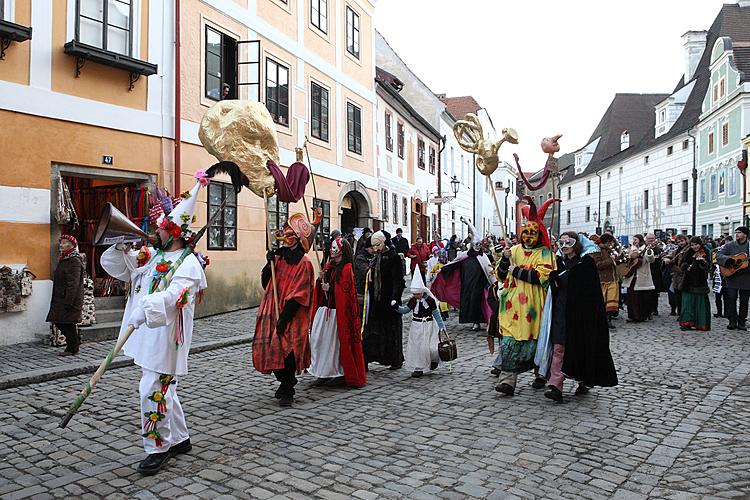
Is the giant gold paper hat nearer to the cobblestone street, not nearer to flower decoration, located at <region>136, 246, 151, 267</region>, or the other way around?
flower decoration, located at <region>136, 246, 151, 267</region>

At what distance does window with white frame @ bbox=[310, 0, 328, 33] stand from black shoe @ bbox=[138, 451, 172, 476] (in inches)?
603

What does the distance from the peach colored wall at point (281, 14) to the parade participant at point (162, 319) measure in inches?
460

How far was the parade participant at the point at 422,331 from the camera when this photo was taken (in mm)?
8086

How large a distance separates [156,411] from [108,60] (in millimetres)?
7949

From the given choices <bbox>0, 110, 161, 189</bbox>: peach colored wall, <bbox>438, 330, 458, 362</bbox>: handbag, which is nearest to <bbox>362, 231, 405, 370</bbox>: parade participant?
<bbox>438, 330, 458, 362</bbox>: handbag

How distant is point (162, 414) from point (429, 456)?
2.03 m

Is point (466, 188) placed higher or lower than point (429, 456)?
higher

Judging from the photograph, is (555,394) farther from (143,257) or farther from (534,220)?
(143,257)

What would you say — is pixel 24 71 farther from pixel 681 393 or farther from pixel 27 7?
pixel 681 393

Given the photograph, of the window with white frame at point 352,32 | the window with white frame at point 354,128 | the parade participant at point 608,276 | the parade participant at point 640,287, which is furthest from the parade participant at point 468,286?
the window with white frame at point 352,32

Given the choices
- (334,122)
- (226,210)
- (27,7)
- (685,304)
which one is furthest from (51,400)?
(334,122)

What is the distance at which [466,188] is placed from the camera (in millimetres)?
41312

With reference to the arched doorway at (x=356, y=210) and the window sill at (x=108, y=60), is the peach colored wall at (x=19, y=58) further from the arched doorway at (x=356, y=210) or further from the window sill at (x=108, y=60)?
the arched doorway at (x=356, y=210)

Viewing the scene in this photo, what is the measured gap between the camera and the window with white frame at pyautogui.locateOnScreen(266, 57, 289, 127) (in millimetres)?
15711
